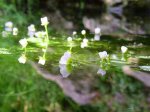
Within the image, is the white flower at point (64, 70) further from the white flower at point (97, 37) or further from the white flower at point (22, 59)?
the white flower at point (97, 37)

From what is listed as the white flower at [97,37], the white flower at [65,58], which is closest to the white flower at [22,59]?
the white flower at [65,58]

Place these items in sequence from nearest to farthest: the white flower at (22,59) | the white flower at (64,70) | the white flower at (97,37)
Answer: the white flower at (64,70) → the white flower at (22,59) → the white flower at (97,37)

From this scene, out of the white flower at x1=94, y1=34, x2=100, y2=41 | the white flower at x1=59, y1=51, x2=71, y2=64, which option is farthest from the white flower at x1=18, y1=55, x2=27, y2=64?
the white flower at x1=94, y1=34, x2=100, y2=41

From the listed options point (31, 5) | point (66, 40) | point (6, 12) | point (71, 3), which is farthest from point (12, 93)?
point (71, 3)

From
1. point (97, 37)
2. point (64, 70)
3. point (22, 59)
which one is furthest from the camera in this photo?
point (97, 37)

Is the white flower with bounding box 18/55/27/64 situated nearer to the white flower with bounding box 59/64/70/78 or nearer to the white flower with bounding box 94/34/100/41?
the white flower with bounding box 59/64/70/78

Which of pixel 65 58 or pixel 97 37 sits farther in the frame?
pixel 97 37

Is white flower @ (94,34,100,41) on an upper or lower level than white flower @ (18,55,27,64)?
upper

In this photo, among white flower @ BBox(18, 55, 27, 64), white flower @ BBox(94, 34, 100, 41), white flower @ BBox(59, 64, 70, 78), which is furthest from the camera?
white flower @ BBox(94, 34, 100, 41)

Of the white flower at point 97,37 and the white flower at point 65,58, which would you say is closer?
the white flower at point 65,58

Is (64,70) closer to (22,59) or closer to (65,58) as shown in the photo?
(65,58)

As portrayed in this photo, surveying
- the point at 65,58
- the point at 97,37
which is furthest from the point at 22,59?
the point at 97,37
